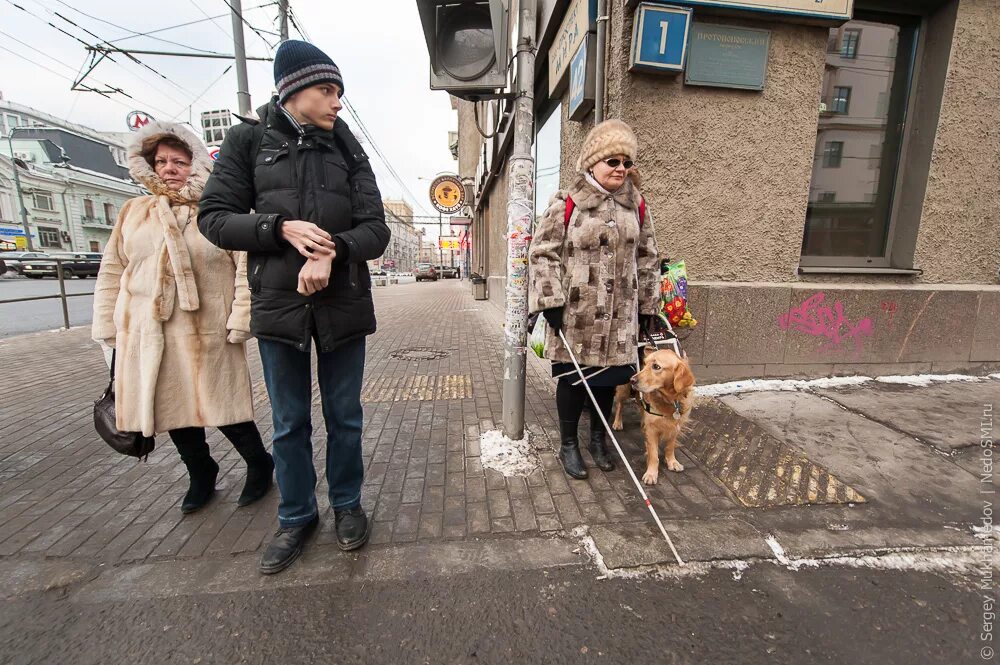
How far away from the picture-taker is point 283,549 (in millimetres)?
2027

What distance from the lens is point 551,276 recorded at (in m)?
2.59

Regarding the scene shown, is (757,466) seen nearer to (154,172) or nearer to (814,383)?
(814,383)

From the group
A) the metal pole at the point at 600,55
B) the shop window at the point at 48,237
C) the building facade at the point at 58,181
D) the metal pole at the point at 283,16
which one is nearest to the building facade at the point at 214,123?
the metal pole at the point at 283,16

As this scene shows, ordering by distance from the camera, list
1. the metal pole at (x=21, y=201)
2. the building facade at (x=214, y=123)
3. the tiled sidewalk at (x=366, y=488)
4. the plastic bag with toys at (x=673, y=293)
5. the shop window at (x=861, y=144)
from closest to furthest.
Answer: the tiled sidewalk at (x=366, y=488), the plastic bag with toys at (x=673, y=293), the shop window at (x=861, y=144), the building facade at (x=214, y=123), the metal pole at (x=21, y=201)

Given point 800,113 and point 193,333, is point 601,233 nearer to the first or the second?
point 193,333

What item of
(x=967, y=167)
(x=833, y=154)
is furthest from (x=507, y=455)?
(x=967, y=167)

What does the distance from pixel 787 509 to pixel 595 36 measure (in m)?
4.17

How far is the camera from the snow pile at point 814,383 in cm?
418

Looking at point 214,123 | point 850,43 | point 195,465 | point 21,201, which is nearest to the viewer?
Result: point 195,465

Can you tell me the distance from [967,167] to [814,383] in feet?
8.63

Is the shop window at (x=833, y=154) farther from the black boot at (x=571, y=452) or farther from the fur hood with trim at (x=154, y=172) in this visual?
the fur hood with trim at (x=154, y=172)

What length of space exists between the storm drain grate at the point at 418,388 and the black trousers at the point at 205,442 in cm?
180

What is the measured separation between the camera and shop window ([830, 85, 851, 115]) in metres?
4.43

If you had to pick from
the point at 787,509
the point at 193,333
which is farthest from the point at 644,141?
the point at 193,333
